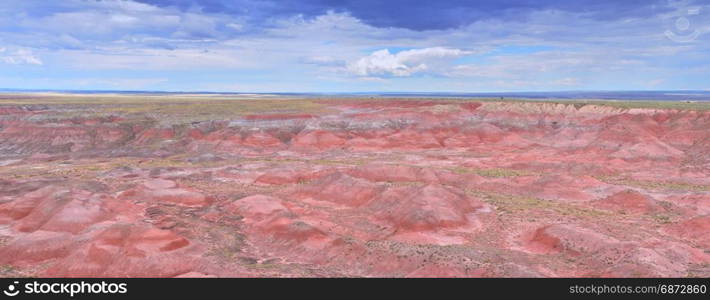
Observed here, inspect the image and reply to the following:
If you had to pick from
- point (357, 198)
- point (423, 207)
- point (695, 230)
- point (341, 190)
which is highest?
point (423, 207)

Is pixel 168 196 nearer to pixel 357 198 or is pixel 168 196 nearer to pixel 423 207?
pixel 357 198

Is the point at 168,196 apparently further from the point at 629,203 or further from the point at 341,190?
the point at 629,203

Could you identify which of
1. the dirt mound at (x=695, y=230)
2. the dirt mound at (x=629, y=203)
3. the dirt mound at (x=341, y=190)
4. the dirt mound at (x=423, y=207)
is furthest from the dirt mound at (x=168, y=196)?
the dirt mound at (x=695, y=230)

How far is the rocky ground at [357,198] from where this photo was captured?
29.6 metres

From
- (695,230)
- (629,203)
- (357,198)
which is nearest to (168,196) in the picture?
(357,198)

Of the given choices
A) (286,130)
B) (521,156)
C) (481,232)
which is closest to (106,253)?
(481,232)

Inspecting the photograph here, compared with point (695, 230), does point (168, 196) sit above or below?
below

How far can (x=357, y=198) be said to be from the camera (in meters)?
47.2

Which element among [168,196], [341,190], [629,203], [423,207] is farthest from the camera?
[341,190]

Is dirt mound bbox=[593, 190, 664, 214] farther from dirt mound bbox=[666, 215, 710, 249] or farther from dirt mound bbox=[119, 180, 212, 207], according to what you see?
dirt mound bbox=[119, 180, 212, 207]

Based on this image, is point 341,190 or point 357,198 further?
point 341,190

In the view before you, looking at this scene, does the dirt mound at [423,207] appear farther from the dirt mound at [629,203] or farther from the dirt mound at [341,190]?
the dirt mound at [629,203]

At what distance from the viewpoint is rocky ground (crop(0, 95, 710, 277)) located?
97.2 ft

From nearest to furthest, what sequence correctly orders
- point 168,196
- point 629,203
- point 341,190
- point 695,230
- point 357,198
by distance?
point 695,230 < point 629,203 < point 357,198 < point 168,196 < point 341,190
